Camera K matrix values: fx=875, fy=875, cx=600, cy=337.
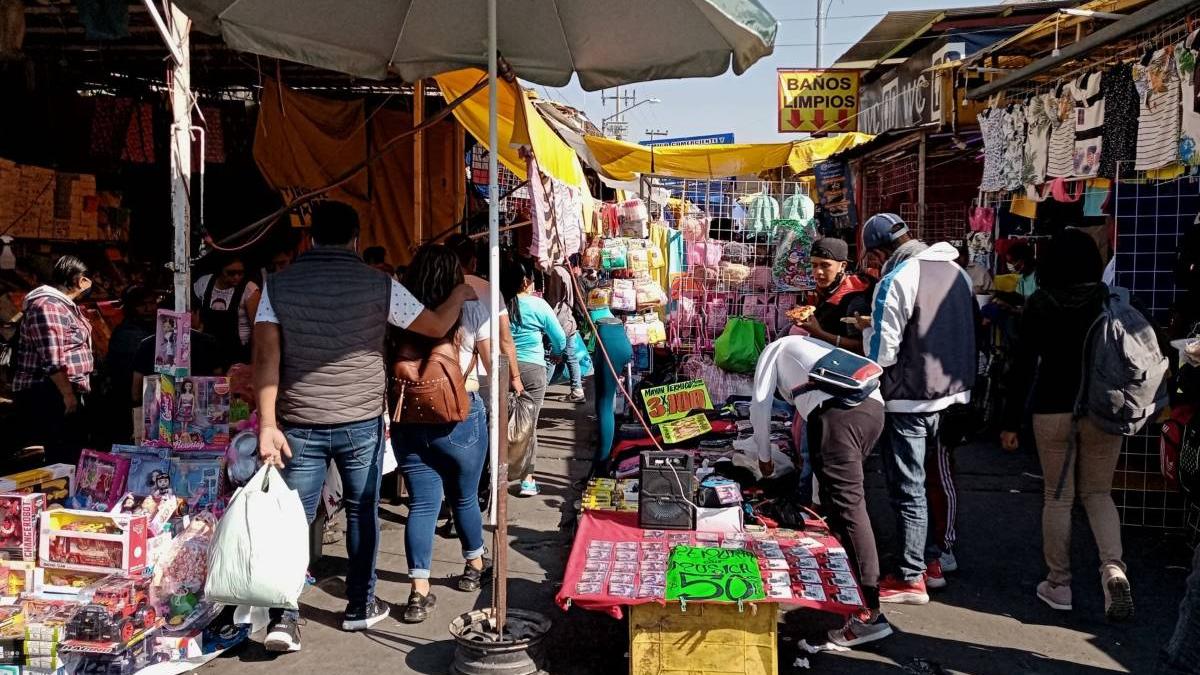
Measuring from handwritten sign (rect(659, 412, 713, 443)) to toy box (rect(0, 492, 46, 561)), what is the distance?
4.10m

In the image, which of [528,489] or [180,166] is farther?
[528,489]

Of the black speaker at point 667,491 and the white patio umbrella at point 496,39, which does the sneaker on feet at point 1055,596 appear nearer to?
the black speaker at point 667,491

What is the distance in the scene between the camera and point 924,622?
4.40 metres

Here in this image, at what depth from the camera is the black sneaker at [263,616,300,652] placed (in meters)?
3.96

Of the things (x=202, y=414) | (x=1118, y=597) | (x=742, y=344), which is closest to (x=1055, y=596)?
(x=1118, y=597)

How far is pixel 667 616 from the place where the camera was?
361 cm

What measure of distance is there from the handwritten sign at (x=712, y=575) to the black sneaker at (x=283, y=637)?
5.71 ft

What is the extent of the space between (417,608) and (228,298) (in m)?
2.91

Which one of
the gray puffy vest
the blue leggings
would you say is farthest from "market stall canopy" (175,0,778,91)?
the blue leggings

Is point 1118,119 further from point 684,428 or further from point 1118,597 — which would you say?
point 684,428

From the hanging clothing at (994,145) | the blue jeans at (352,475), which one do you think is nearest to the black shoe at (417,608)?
the blue jeans at (352,475)

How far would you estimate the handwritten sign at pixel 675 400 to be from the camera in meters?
6.77

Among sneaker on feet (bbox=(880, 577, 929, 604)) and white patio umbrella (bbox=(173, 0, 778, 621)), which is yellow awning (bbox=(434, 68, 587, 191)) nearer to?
white patio umbrella (bbox=(173, 0, 778, 621))

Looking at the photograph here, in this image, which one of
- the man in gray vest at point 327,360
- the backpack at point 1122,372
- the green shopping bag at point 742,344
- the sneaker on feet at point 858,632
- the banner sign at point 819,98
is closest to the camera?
the man in gray vest at point 327,360
